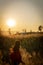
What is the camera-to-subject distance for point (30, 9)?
92.4 inches

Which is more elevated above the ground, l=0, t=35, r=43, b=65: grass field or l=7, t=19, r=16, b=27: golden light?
l=7, t=19, r=16, b=27: golden light

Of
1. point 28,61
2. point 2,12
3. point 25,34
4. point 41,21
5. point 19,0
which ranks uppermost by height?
point 19,0

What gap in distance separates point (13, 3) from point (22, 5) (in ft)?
0.45

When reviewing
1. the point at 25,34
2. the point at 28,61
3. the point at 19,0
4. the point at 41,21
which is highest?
the point at 19,0

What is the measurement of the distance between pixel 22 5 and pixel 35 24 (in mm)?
345

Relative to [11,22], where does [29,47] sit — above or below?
below

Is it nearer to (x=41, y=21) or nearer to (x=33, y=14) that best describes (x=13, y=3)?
(x=33, y=14)

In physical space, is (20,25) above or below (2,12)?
below

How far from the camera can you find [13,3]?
234 cm

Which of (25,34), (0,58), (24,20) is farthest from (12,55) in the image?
(24,20)

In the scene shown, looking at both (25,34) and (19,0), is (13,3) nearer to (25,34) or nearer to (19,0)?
(19,0)

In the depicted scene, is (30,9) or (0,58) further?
(30,9)

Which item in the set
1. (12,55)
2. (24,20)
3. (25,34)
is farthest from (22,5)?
(12,55)

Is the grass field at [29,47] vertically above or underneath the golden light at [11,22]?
underneath
